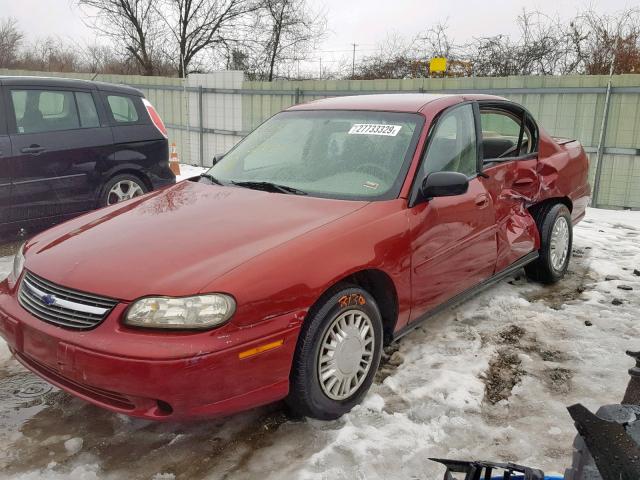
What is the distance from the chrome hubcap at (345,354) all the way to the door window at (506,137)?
7.16 ft

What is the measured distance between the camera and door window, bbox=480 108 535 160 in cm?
452

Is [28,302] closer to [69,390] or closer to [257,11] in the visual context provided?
[69,390]

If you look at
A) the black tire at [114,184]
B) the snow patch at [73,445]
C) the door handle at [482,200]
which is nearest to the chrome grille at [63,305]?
the snow patch at [73,445]

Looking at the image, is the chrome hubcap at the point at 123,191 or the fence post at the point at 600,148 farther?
the fence post at the point at 600,148

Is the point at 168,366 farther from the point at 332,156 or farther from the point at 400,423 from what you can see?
the point at 332,156

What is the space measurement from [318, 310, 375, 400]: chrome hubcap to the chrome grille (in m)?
1.03

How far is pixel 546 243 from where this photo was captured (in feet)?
15.5

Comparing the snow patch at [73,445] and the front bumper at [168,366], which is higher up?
the front bumper at [168,366]

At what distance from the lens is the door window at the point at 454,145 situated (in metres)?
3.48

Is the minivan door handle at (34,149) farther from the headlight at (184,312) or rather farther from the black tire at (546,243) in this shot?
the black tire at (546,243)

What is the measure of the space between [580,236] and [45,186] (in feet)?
19.8

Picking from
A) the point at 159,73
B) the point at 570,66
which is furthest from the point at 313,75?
the point at 570,66

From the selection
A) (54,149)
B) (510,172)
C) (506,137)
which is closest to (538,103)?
(506,137)

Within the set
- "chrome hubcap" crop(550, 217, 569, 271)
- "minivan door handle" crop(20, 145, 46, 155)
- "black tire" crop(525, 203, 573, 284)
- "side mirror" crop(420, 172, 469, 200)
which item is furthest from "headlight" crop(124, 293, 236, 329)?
"minivan door handle" crop(20, 145, 46, 155)
